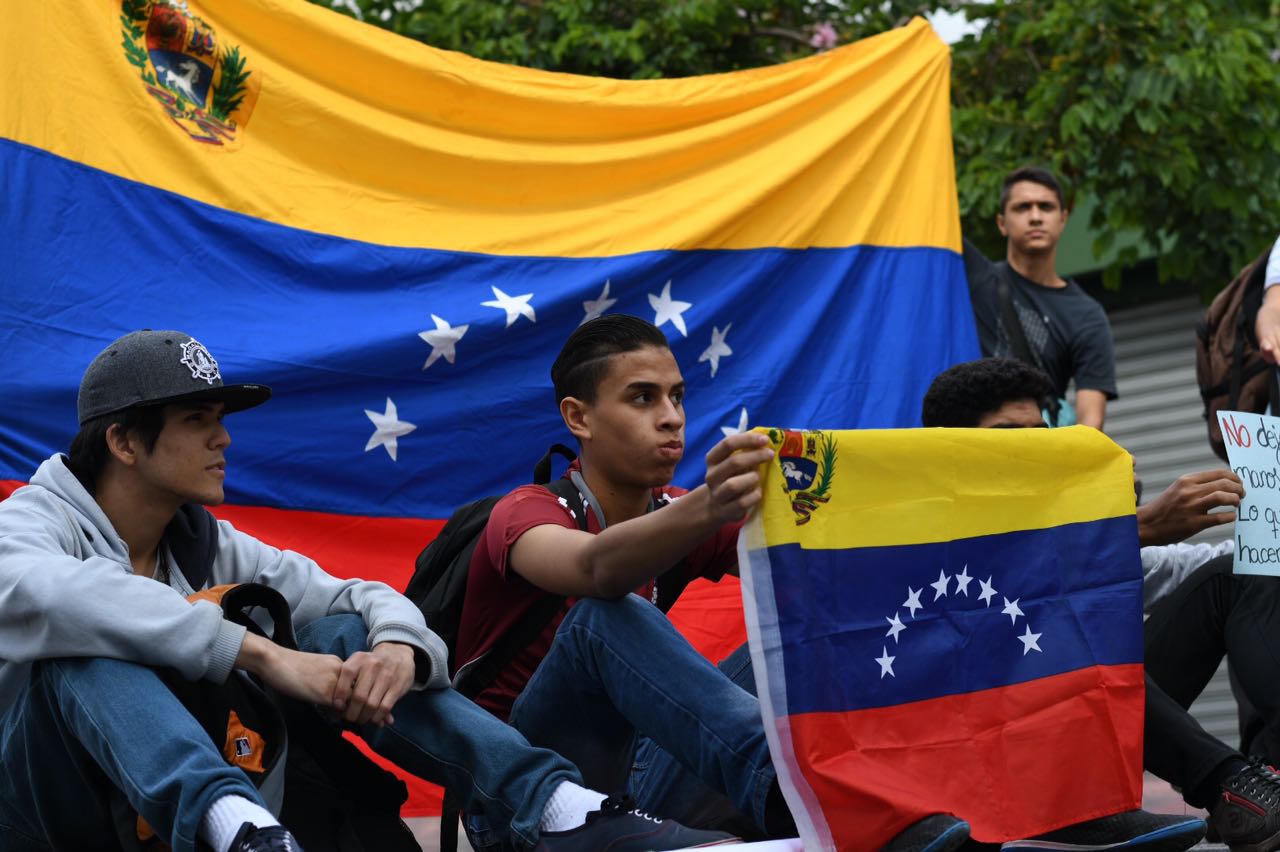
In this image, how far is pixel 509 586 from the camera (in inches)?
155

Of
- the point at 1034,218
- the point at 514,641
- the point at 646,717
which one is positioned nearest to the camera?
the point at 646,717

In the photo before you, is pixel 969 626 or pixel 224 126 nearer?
pixel 969 626

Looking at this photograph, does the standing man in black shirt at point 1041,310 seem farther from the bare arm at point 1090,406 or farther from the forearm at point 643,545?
the forearm at point 643,545

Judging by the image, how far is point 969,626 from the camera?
3617mm

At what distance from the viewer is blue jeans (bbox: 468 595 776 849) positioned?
3.36 metres

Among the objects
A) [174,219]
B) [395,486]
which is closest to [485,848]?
[395,486]

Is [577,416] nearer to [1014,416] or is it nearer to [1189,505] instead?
[1014,416]

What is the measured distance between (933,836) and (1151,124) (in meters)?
5.25

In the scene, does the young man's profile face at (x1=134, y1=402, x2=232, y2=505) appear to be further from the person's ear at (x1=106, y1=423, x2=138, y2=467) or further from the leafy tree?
the leafy tree

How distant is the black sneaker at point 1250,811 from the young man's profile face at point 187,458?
7.69 feet

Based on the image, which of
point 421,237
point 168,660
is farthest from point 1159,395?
point 168,660

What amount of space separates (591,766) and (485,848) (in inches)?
12.8

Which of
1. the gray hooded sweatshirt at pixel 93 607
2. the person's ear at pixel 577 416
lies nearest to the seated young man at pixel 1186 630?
the person's ear at pixel 577 416

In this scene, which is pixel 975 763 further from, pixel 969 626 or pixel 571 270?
pixel 571 270
